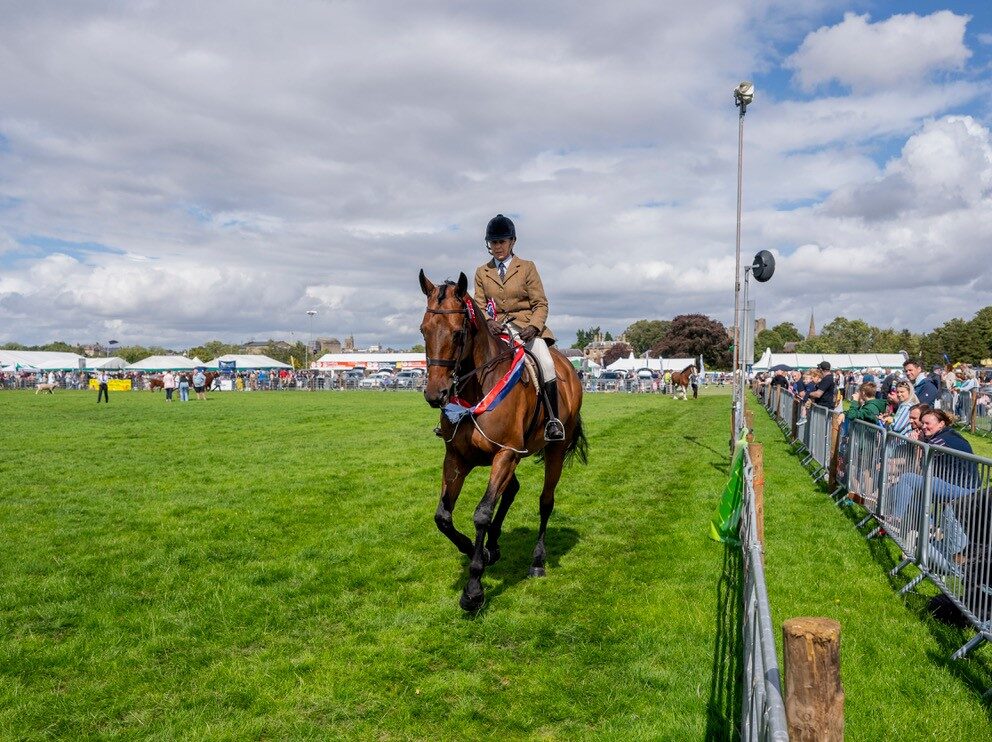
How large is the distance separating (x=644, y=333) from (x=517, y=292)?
555 ft

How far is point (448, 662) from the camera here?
5.31m

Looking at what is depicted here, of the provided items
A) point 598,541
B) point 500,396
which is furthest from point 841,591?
point 500,396

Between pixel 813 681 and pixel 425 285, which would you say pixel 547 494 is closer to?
pixel 425 285

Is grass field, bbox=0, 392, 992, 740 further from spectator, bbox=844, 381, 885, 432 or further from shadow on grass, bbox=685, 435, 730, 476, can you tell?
shadow on grass, bbox=685, 435, 730, 476

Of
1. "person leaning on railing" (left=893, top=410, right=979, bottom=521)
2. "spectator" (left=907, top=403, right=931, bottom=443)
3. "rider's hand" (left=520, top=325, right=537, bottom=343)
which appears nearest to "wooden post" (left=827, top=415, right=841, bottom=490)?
"spectator" (left=907, top=403, right=931, bottom=443)

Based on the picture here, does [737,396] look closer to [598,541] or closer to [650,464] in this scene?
[650,464]

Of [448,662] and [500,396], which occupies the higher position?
[500,396]

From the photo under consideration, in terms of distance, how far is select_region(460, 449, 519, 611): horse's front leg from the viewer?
6102 millimetres

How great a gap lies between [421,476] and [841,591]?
836 cm

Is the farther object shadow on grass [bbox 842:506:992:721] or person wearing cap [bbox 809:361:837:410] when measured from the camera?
person wearing cap [bbox 809:361:837:410]

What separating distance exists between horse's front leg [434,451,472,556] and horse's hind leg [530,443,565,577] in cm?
113

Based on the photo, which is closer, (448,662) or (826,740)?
(826,740)

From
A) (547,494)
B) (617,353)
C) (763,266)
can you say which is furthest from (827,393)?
(617,353)

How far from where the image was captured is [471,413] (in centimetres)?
647
